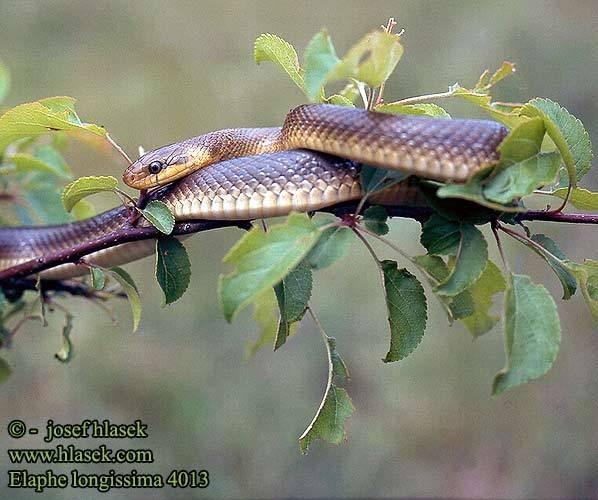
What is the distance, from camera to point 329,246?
119 centimetres

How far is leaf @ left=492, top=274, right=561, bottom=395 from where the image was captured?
1042mm

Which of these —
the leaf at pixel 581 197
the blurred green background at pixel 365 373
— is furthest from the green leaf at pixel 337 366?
the blurred green background at pixel 365 373

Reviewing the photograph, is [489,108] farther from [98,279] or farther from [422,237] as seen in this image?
[98,279]

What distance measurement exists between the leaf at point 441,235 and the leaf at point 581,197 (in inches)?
11.1

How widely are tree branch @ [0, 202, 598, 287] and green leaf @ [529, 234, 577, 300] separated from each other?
48mm

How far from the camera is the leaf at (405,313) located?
1.35 metres

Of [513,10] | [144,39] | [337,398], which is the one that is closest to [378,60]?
[337,398]

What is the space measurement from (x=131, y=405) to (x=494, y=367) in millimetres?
2468

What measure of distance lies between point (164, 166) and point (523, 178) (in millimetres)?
975

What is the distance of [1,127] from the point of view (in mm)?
1507

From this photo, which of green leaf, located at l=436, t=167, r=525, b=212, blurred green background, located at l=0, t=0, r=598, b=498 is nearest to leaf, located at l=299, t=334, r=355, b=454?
green leaf, located at l=436, t=167, r=525, b=212

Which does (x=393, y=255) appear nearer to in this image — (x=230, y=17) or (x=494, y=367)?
(x=494, y=367)

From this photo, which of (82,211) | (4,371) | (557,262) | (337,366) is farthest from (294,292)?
(4,371)

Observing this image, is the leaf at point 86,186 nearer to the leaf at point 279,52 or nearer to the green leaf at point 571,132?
the leaf at point 279,52
